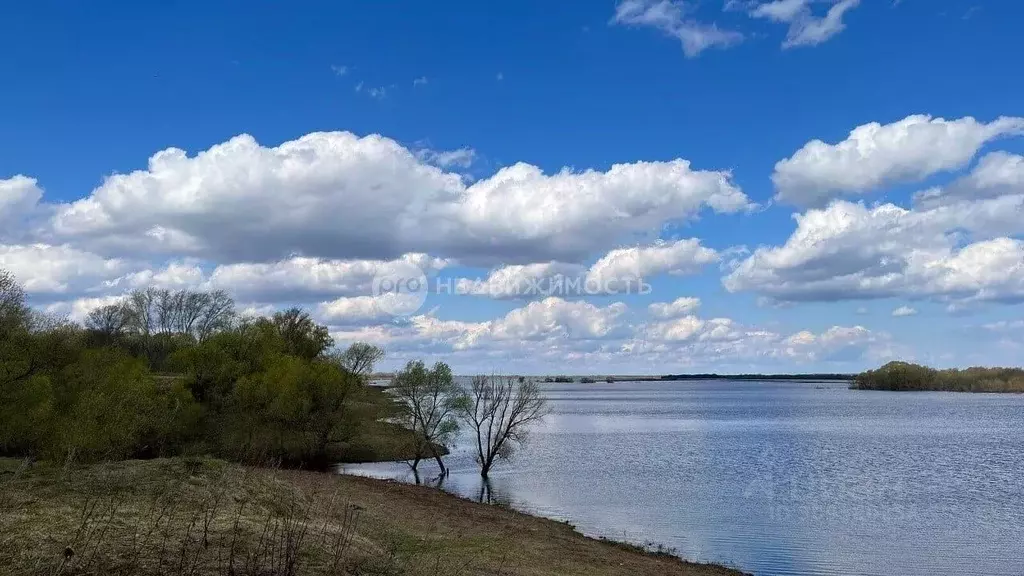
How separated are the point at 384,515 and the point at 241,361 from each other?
33825mm

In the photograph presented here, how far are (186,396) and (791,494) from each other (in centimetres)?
3758

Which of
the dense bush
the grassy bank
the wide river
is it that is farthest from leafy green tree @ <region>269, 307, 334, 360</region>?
the grassy bank

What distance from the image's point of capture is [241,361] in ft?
180

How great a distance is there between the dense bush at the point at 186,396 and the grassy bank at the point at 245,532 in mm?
2925

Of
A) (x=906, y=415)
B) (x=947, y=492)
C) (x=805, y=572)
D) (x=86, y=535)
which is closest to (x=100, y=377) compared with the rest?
(x=86, y=535)

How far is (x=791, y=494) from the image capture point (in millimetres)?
39969

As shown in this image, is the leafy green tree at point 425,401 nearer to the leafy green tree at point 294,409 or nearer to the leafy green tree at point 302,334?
the leafy green tree at point 294,409

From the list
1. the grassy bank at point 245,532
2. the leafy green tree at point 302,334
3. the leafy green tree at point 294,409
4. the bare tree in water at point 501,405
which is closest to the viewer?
the grassy bank at point 245,532

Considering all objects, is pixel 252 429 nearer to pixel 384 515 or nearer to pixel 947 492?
pixel 384 515

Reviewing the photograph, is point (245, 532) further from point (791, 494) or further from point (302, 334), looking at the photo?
point (302, 334)

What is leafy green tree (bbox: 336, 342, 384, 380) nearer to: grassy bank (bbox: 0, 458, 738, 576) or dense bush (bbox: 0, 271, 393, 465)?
dense bush (bbox: 0, 271, 393, 465)

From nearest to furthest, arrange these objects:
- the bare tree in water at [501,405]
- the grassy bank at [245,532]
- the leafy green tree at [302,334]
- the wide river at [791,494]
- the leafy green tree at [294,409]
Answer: the grassy bank at [245,532], the wide river at [791,494], the bare tree in water at [501,405], the leafy green tree at [294,409], the leafy green tree at [302,334]

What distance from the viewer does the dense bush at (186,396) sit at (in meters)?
30.8

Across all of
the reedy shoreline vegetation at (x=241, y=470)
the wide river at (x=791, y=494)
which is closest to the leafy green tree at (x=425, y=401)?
the reedy shoreline vegetation at (x=241, y=470)
